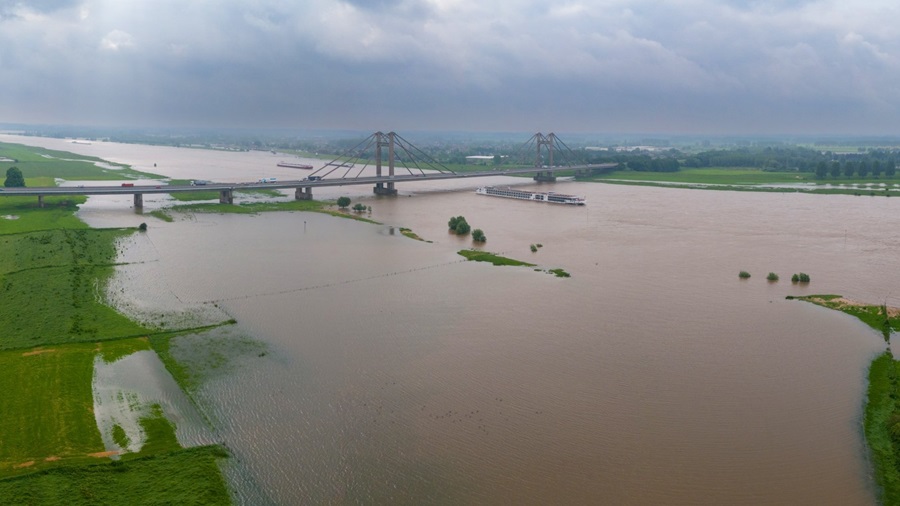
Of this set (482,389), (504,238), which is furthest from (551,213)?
(482,389)

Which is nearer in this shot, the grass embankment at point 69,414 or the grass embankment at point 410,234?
the grass embankment at point 69,414

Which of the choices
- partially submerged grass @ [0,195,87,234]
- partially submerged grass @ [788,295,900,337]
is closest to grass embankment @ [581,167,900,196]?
partially submerged grass @ [788,295,900,337]

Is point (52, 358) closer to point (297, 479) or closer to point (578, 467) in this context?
point (297, 479)

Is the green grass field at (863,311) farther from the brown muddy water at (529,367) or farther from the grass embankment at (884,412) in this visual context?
the brown muddy water at (529,367)

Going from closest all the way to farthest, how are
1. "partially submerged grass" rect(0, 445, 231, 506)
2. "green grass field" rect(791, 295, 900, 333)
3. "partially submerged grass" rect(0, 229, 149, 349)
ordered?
"partially submerged grass" rect(0, 445, 231, 506) → "partially submerged grass" rect(0, 229, 149, 349) → "green grass field" rect(791, 295, 900, 333)

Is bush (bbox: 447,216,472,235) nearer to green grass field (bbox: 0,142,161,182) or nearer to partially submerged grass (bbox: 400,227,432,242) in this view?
partially submerged grass (bbox: 400,227,432,242)

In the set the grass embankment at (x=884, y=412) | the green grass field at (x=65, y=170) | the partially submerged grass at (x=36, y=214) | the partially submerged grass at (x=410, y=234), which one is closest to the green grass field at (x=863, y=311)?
the grass embankment at (x=884, y=412)
